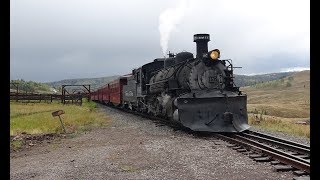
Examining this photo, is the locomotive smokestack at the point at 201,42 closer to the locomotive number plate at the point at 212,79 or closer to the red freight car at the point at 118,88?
the locomotive number plate at the point at 212,79

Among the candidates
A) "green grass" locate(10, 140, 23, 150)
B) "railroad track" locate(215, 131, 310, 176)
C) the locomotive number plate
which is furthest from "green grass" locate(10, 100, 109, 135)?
"railroad track" locate(215, 131, 310, 176)

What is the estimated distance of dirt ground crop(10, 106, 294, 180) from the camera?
7566mm

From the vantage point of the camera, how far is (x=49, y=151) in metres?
11.4

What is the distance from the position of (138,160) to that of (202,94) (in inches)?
224

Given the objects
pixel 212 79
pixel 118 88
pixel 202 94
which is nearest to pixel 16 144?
pixel 202 94

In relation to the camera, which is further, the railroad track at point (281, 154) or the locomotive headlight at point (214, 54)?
the locomotive headlight at point (214, 54)

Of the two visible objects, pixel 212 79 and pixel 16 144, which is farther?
pixel 212 79

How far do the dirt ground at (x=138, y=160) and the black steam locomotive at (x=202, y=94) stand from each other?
988mm

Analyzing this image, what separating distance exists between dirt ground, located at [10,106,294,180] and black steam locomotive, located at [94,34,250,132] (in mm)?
988

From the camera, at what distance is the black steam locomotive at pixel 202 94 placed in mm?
13501

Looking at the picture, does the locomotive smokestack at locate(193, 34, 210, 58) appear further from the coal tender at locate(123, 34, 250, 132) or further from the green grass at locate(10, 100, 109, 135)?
the green grass at locate(10, 100, 109, 135)

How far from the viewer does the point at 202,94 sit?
14180mm

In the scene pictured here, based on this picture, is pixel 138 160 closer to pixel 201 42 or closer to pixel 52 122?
pixel 201 42

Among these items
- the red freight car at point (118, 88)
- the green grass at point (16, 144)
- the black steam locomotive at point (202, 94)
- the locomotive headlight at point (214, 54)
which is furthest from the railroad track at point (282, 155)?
the red freight car at point (118, 88)
